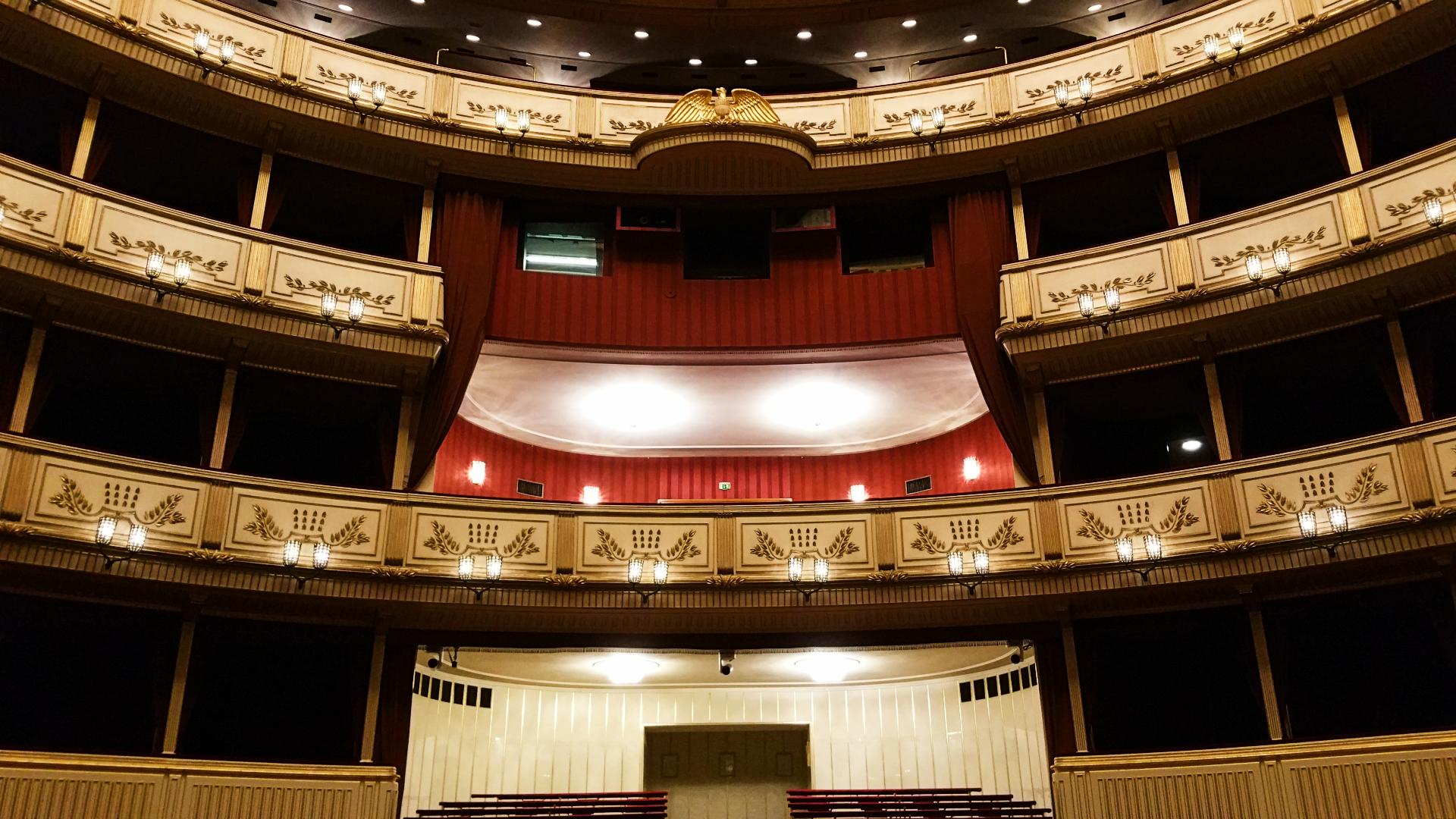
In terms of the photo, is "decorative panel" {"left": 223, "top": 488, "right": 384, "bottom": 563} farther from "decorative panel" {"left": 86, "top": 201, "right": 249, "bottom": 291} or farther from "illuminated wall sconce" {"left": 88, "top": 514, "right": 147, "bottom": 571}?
"decorative panel" {"left": 86, "top": 201, "right": 249, "bottom": 291}

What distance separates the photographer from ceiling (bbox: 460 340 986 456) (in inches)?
603

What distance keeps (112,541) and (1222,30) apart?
14205 mm

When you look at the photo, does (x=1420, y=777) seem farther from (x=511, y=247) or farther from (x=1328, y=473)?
(x=511, y=247)

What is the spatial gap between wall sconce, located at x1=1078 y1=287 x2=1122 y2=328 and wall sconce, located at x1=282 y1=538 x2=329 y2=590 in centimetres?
915

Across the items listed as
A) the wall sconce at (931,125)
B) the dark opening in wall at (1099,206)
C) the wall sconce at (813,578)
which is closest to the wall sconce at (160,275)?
the wall sconce at (813,578)

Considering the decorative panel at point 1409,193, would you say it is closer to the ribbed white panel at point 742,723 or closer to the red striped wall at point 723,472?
the red striped wall at point 723,472

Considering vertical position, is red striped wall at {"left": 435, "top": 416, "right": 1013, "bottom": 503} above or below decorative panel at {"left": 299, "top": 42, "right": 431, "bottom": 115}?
below

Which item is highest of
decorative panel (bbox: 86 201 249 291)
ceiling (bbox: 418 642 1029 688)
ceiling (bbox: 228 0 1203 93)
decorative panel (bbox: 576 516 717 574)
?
ceiling (bbox: 228 0 1203 93)

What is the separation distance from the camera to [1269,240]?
1310 cm

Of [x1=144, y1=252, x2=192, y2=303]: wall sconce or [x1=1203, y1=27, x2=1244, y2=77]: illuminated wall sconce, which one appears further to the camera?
[x1=1203, y1=27, x2=1244, y2=77]: illuminated wall sconce

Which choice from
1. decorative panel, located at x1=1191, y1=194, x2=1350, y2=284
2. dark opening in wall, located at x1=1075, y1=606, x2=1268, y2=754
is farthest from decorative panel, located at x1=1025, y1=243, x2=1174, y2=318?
dark opening in wall, located at x1=1075, y1=606, x2=1268, y2=754

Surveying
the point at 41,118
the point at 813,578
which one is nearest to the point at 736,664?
the point at 813,578

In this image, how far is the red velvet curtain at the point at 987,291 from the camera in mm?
14062

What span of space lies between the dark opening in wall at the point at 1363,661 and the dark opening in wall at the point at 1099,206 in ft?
16.8
